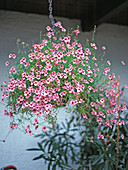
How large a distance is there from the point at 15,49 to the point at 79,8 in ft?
3.21

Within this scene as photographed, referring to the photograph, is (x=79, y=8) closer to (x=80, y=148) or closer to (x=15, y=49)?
(x=15, y=49)

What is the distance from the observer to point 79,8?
277cm

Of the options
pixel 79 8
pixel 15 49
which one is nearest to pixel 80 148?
pixel 15 49

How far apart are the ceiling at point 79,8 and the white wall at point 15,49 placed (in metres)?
0.10

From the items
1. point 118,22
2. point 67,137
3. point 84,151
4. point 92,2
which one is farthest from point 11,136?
point 118,22

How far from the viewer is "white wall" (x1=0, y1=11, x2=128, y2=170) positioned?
104 inches

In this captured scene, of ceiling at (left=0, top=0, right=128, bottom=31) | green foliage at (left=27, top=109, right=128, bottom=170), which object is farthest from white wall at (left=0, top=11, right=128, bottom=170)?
green foliage at (left=27, top=109, right=128, bottom=170)

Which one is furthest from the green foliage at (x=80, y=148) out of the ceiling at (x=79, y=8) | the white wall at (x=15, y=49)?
the ceiling at (x=79, y=8)

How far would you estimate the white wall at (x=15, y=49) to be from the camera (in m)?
2.65

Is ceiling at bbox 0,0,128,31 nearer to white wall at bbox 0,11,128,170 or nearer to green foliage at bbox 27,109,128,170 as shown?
white wall at bbox 0,11,128,170

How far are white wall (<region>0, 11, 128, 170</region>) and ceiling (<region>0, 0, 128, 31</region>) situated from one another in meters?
0.10

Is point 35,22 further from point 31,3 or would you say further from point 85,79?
point 85,79

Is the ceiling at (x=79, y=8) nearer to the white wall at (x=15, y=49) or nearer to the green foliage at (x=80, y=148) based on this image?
the white wall at (x=15, y=49)

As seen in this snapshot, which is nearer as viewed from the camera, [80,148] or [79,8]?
[80,148]
